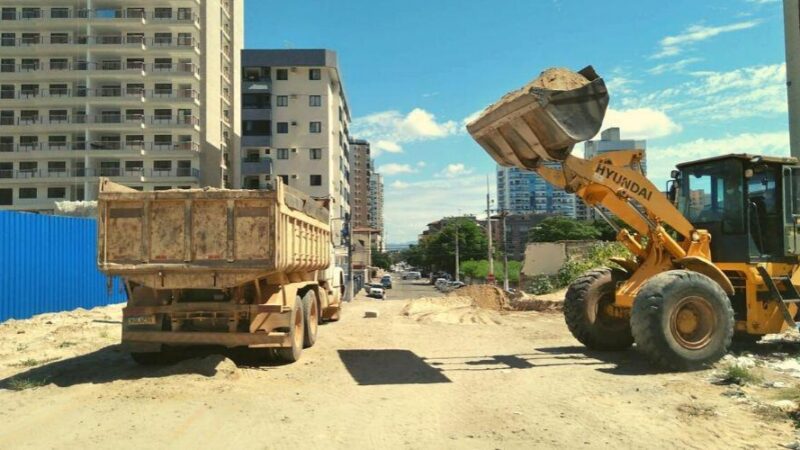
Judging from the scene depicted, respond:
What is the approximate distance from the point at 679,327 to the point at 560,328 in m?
5.88

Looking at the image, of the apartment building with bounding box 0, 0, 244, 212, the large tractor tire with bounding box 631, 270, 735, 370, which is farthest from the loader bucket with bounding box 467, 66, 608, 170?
the apartment building with bounding box 0, 0, 244, 212

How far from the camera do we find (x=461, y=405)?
23.7 ft

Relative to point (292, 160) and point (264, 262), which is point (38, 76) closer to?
point (292, 160)

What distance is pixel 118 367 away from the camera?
31.8 ft

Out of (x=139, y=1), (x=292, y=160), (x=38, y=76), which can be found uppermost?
(x=139, y=1)

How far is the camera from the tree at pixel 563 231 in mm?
76938

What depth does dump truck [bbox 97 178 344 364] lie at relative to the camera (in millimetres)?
8844

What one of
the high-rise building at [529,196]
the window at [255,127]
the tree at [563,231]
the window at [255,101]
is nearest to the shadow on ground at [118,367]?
the window at [255,127]

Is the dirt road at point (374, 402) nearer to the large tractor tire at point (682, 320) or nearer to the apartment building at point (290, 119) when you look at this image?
the large tractor tire at point (682, 320)

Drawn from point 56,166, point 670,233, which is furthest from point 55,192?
point 670,233

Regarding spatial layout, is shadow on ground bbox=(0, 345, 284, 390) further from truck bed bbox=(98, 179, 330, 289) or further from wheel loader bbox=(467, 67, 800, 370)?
wheel loader bbox=(467, 67, 800, 370)

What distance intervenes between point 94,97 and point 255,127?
1771 cm

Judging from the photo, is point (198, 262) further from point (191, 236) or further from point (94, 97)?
point (94, 97)

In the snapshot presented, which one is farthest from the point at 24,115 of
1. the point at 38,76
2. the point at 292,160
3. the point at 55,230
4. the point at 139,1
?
the point at 55,230
